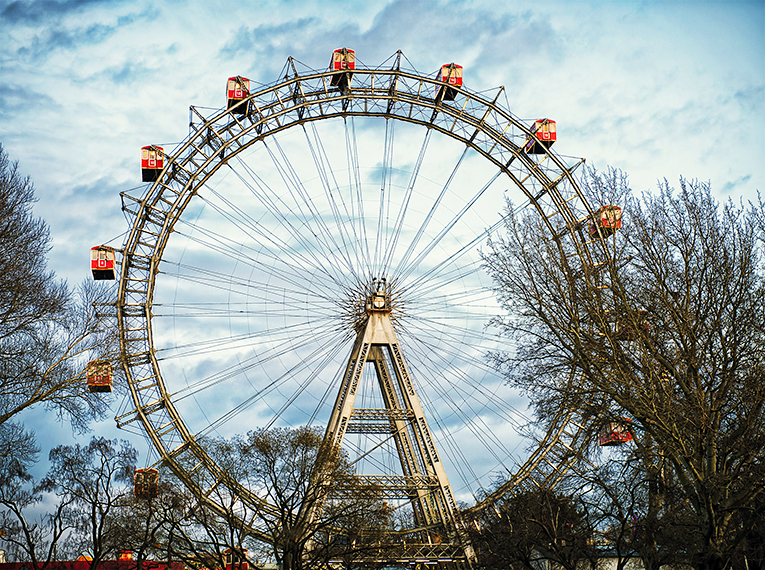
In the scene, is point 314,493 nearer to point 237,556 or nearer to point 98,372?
point 237,556

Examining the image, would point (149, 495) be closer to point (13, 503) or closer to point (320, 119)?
point (13, 503)

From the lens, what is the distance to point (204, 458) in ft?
83.9

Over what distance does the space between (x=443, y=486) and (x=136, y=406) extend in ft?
36.2

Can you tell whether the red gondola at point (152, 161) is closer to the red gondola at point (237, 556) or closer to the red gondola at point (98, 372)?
the red gondola at point (98, 372)

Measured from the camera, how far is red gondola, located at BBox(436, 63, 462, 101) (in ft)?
95.6

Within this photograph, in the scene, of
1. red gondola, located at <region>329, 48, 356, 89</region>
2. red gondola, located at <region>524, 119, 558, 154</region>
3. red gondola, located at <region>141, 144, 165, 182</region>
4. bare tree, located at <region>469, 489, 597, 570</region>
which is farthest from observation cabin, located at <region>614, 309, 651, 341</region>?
red gondola, located at <region>141, 144, 165, 182</region>

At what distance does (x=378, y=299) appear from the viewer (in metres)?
27.5

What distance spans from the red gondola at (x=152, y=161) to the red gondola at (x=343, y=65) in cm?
694

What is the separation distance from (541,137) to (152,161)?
48.6 ft

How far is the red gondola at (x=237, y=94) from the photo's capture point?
2781 cm

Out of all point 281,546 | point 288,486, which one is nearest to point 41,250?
point 288,486

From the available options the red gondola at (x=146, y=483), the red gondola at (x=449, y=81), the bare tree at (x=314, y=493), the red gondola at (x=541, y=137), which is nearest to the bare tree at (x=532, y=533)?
the bare tree at (x=314, y=493)

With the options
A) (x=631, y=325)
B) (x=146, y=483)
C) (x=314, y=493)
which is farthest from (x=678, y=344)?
(x=146, y=483)

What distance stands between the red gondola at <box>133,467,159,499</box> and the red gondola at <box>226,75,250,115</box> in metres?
13.4
